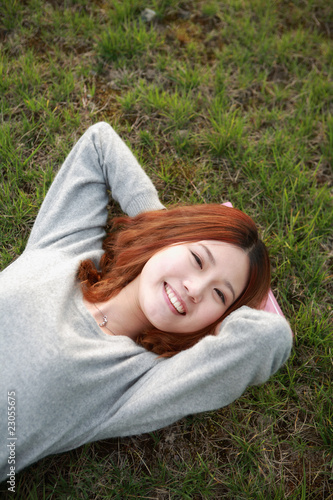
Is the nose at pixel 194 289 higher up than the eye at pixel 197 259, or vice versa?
the eye at pixel 197 259

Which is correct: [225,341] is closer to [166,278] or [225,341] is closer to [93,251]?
[166,278]

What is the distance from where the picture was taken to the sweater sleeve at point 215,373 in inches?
72.6

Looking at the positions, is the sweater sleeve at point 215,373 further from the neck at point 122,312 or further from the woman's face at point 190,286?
the neck at point 122,312

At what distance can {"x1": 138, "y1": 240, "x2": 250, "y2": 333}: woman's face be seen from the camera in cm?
194

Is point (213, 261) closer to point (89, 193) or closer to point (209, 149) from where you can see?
point (89, 193)

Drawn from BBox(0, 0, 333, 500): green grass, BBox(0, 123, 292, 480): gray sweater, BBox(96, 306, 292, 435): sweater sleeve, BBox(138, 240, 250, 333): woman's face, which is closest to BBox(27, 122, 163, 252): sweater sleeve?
BBox(0, 123, 292, 480): gray sweater

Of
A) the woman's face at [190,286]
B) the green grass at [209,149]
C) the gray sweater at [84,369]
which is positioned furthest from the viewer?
the green grass at [209,149]

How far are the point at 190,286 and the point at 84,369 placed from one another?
693mm

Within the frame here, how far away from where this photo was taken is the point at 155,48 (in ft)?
10.5

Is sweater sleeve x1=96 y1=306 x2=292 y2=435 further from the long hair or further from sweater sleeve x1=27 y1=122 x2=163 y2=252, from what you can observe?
sweater sleeve x1=27 y1=122 x2=163 y2=252

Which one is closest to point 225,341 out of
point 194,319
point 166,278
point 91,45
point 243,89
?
point 194,319

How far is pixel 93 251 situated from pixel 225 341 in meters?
1.03

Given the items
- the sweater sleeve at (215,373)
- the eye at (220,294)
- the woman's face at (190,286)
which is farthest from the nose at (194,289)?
the sweater sleeve at (215,373)

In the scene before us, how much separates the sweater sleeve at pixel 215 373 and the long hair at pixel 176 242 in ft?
0.79
